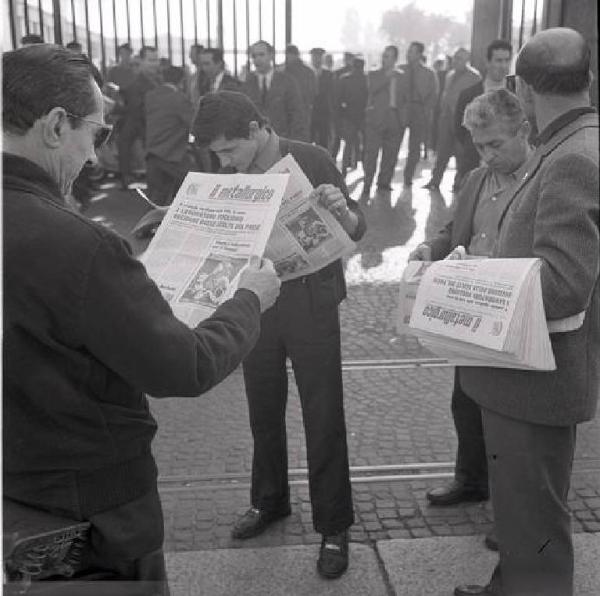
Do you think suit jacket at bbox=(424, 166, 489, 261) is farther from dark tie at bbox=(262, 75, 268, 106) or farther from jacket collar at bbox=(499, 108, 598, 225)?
dark tie at bbox=(262, 75, 268, 106)

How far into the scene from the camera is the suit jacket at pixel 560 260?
197 centimetres

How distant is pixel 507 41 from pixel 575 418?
5.73 meters

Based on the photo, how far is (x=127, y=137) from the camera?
1128cm

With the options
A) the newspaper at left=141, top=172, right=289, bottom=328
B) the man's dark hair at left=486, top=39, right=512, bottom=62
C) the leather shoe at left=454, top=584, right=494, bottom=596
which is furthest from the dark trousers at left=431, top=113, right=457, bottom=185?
the newspaper at left=141, top=172, right=289, bottom=328

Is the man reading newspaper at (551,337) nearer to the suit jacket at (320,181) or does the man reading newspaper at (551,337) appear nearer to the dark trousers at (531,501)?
the dark trousers at (531,501)

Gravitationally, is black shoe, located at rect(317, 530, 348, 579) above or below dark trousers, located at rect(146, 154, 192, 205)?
below

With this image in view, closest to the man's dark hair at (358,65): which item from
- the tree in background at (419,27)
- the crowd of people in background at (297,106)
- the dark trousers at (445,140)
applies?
the crowd of people in background at (297,106)

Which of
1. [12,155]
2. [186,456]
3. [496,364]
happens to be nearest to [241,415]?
[186,456]

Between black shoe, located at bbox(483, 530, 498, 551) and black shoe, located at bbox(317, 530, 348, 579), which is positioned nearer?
black shoe, located at bbox(317, 530, 348, 579)

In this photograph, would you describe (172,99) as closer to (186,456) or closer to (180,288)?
(186,456)

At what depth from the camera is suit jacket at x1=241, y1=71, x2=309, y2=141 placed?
30.2ft

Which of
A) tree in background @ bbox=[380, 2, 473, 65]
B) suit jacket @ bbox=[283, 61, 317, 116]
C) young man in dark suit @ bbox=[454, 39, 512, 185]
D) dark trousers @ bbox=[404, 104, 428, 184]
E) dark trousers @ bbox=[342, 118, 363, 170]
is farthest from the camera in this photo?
tree in background @ bbox=[380, 2, 473, 65]

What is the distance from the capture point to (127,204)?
10.6m

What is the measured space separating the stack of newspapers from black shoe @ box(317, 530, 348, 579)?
1.02 meters
